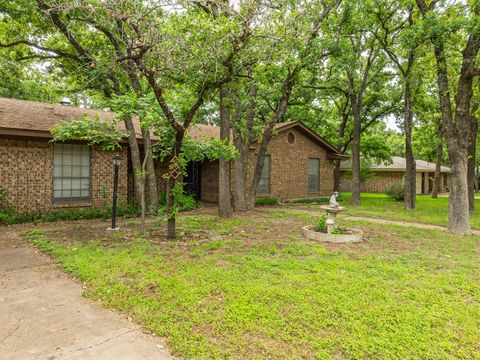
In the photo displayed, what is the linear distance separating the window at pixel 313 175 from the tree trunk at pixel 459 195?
379 inches

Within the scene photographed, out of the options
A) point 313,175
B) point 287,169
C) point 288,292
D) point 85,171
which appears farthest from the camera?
point 313,175

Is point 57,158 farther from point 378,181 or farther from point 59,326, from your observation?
point 378,181

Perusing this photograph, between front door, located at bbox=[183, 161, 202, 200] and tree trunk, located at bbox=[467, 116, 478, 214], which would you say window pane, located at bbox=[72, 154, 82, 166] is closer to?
front door, located at bbox=[183, 161, 202, 200]

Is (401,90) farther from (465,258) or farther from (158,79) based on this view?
(158,79)

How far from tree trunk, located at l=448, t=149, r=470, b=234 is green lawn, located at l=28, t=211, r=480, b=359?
53.7 inches

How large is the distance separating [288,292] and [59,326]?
2.62 meters

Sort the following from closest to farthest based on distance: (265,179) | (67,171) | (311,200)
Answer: (67,171) → (265,179) → (311,200)

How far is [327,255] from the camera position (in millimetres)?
6082

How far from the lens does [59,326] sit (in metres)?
3.37

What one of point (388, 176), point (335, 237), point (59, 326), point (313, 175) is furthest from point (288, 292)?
point (388, 176)

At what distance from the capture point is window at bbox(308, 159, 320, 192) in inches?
722

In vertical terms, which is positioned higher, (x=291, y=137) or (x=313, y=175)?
(x=291, y=137)

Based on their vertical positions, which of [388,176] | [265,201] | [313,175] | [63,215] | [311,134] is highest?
[311,134]

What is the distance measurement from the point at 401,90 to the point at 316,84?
208 inches
